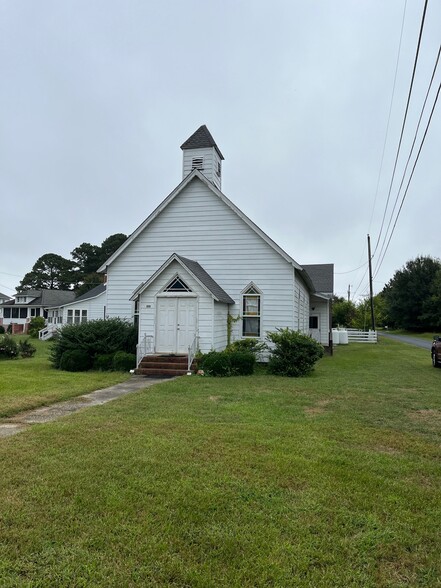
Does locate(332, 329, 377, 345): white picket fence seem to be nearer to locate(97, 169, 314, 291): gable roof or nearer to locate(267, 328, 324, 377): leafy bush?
locate(97, 169, 314, 291): gable roof

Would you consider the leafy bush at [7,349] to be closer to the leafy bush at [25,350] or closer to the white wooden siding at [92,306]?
the leafy bush at [25,350]

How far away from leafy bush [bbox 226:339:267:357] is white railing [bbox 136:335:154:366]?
2999mm

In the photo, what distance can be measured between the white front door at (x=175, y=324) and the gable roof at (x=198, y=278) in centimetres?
77

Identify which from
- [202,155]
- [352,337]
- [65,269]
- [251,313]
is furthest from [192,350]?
[65,269]

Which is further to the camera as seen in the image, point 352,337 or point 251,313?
point 352,337

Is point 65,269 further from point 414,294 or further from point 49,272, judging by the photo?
point 414,294

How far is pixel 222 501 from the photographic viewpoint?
4.07m

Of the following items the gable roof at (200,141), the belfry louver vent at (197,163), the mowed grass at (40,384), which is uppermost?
the gable roof at (200,141)

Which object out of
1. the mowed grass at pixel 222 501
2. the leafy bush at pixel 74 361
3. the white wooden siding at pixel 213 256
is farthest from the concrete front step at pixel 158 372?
the mowed grass at pixel 222 501

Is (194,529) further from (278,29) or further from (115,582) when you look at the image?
(278,29)

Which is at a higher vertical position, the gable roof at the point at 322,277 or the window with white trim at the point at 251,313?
the gable roof at the point at 322,277

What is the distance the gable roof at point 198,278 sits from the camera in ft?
49.5

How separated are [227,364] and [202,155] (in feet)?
34.3

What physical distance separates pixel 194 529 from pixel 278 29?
1394cm
